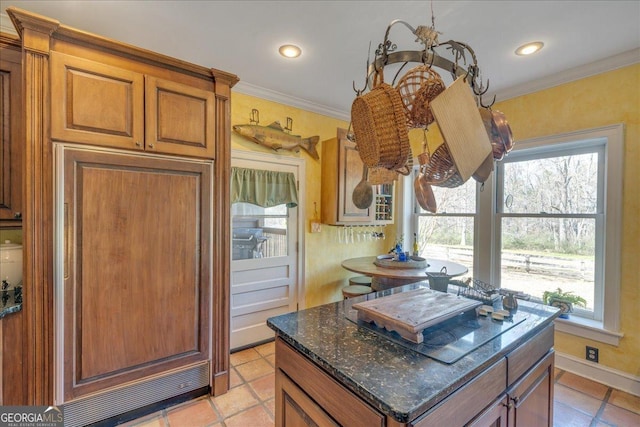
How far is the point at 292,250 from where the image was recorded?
333 cm

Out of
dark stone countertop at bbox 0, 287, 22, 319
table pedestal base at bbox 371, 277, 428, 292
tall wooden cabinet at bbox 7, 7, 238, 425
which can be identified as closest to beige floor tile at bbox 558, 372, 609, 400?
table pedestal base at bbox 371, 277, 428, 292

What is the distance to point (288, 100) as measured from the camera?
3.24 metres

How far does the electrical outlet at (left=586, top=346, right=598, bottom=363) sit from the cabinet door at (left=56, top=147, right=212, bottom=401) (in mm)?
3211

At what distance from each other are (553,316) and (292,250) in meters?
2.42

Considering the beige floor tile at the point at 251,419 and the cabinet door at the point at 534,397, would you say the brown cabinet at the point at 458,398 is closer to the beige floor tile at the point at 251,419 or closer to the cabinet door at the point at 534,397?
the cabinet door at the point at 534,397

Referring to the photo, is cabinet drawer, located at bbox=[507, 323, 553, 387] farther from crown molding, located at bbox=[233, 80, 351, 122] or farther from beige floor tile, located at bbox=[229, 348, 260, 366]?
crown molding, located at bbox=[233, 80, 351, 122]

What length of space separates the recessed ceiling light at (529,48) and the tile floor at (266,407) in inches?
107

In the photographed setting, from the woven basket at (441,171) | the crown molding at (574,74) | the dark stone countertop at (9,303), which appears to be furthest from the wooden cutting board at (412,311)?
the crown molding at (574,74)

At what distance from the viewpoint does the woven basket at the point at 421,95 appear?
1.12 meters

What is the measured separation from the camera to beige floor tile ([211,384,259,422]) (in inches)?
81.0

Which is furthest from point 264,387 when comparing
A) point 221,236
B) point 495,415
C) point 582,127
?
point 582,127

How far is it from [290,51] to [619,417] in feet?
11.8

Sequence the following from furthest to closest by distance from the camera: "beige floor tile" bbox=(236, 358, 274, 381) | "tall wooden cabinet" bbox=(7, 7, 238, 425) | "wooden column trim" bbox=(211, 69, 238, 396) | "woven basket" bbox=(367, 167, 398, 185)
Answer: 1. "beige floor tile" bbox=(236, 358, 274, 381)
2. "wooden column trim" bbox=(211, 69, 238, 396)
3. "tall wooden cabinet" bbox=(7, 7, 238, 425)
4. "woven basket" bbox=(367, 167, 398, 185)

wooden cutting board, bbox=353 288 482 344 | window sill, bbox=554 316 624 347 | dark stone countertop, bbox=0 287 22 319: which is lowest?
window sill, bbox=554 316 624 347
